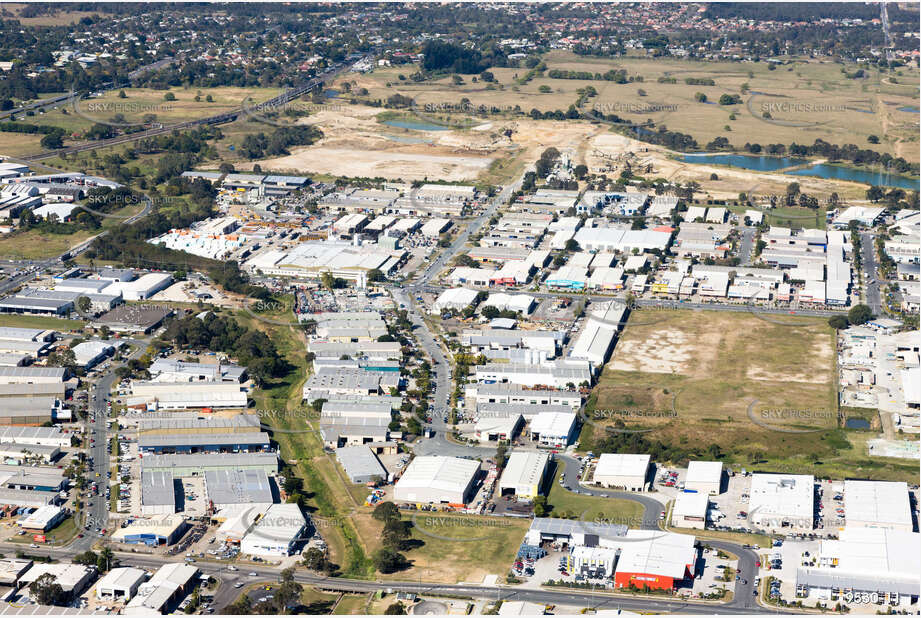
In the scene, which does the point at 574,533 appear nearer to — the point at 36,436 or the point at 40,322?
the point at 36,436

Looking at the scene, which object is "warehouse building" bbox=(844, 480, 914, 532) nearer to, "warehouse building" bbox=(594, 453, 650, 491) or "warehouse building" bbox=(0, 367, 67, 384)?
"warehouse building" bbox=(594, 453, 650, 491)

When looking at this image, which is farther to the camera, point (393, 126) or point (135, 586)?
point (393, 126)

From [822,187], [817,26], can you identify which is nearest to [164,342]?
[822,187]

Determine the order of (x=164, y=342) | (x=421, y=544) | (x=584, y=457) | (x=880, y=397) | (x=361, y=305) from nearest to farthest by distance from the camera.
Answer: (x=421, y=544) → (x=584, y=457) → (x=880, y=397) → (x=164, y=342) → (x=361, y=305)

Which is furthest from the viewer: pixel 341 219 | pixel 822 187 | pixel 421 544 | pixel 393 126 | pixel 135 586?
pixel 393 126

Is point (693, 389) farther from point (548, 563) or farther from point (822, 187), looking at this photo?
point (822, 187)

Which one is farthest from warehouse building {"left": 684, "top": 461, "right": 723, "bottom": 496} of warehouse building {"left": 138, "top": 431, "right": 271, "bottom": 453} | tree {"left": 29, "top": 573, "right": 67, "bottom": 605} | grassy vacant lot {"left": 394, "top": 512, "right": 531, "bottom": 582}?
tree {"left": 29, "top": 573, "right": 67, "bottom": 605}

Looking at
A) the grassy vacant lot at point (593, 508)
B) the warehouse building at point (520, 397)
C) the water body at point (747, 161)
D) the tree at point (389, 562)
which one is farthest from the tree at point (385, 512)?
the water body at point (747, 161)

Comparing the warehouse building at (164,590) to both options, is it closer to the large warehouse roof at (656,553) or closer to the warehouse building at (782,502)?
the large warehouse roof at (656,553)
